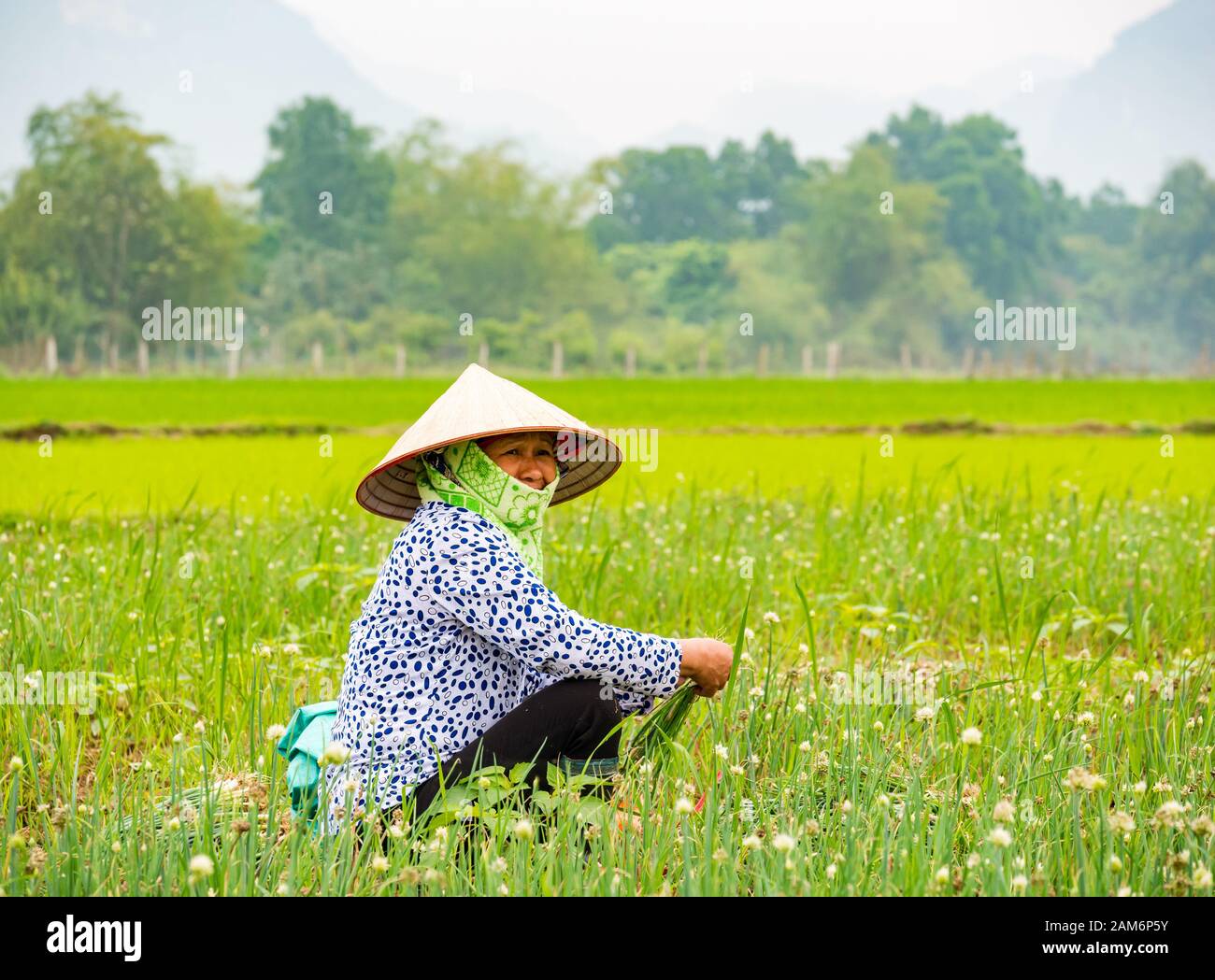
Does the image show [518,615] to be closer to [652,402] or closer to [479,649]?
[479,649]

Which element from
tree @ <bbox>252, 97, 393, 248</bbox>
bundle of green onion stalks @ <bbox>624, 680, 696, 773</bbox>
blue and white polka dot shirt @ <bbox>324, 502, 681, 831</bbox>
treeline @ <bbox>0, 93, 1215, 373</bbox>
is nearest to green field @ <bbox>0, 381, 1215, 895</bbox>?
bundle of green onion stalks @ <bbox>624, 680, 696, 773</bbox>

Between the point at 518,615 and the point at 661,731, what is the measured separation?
0.59 m

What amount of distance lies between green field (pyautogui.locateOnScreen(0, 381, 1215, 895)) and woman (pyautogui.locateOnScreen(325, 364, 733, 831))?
164 mm

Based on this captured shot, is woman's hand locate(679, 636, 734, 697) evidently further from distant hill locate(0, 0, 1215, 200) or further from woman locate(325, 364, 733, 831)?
distant hill locate(0, 0, 1215, 200)

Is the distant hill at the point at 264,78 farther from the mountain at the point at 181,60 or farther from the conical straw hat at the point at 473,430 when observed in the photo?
the conical straw hat at the point at 473,430

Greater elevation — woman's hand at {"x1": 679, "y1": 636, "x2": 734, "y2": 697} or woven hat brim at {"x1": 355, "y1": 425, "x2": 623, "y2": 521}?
woven hat brim at {"x1": 355, "y1": 425, "x2": 623, "y2": 521}

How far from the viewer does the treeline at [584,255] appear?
178ft

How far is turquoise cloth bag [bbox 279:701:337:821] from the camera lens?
3727mm

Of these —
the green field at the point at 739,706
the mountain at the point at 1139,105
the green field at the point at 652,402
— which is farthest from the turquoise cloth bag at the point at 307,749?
the mountain at the point at 1139,105

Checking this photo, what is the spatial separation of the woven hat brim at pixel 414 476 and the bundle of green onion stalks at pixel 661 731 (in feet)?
2.24
